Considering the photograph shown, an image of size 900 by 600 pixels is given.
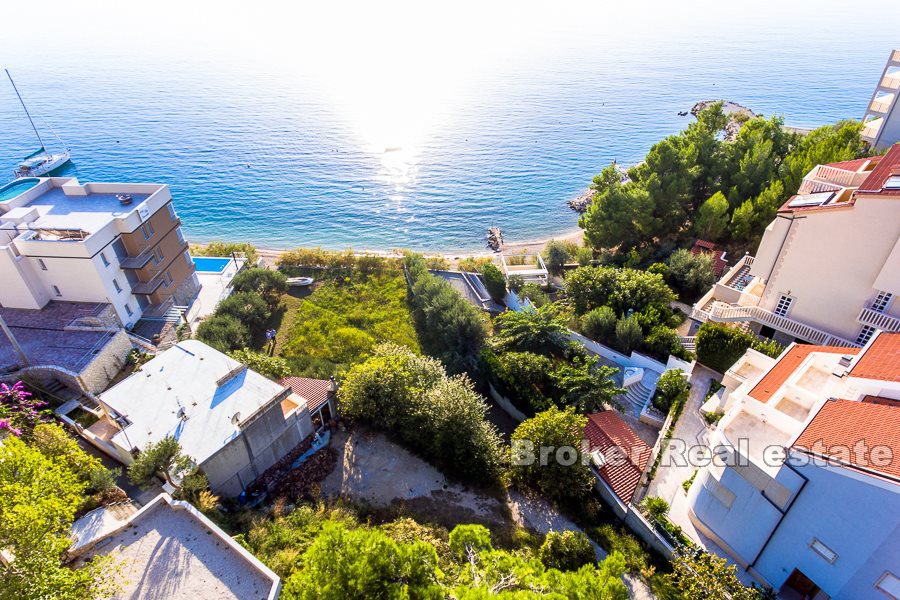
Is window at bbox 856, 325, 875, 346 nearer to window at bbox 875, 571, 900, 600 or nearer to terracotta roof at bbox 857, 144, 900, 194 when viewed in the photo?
terracotta roof at bbox 857, 144, 900, 194

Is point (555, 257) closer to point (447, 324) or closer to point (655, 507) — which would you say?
point (447, 324)

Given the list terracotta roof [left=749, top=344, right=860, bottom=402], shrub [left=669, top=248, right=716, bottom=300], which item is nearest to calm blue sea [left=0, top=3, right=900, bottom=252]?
shrub [left=669, top=248, right=716, bottom=300]

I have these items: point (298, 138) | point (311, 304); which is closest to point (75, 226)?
point (311, 304)

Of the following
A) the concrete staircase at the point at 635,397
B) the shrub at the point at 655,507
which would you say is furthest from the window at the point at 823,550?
the concrete staircase at the point at 635,397

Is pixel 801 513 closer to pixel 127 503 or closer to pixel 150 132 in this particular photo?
pixel 127 503

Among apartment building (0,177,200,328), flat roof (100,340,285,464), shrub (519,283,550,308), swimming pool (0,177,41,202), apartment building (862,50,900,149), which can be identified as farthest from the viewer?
swimming pool (0,177,41,202)

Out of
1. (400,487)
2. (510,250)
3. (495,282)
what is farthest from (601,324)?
(510,250)
